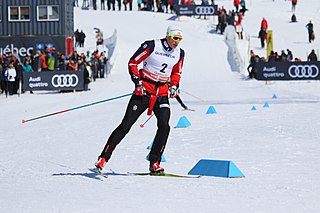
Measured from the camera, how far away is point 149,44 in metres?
8.56

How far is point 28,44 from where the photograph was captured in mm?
39906

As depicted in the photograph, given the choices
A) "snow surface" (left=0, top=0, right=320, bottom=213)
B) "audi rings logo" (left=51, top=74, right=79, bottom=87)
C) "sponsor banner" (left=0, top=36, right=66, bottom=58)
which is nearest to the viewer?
"snow surface" (left=0, top=0, right=320, bottom=213)

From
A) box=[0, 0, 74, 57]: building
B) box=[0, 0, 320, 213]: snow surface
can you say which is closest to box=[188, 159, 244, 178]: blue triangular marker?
box=[0, 0, 320, 213]: snow surface

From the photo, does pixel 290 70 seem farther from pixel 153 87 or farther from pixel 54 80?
pixel 153 87

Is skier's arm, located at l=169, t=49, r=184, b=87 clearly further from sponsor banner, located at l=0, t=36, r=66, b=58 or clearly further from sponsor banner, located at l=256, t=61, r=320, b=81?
sponsor banner, located at l=0, t=36, r=66, b=58

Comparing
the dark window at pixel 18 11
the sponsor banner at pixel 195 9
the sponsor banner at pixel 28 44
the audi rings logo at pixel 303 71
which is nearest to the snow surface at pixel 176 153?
the audi rings logo at pixel 303 71

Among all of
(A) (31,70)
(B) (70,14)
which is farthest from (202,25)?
(A) (31,70)

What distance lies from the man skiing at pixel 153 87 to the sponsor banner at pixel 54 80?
19.3 m

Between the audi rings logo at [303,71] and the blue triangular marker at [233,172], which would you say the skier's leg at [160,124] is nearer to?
the blue triangular marker at [233,172]

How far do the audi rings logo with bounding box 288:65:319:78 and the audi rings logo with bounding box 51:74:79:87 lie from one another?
8.30 m

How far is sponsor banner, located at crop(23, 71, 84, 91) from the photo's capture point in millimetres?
27516

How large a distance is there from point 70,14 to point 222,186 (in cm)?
3530

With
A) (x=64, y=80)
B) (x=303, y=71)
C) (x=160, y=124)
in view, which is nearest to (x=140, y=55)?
(x=160, y=124)

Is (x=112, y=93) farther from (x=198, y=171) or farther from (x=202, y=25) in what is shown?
(x=202, y=25)
